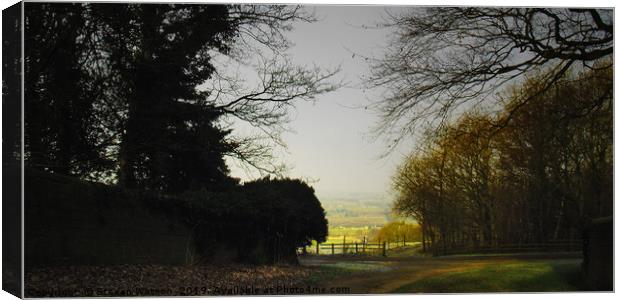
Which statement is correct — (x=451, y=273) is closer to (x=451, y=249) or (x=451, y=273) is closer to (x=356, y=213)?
(x=451, y=249)

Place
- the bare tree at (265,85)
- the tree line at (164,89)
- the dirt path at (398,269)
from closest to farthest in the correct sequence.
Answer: the tree line at (164,89)
the dirt path at (398,269)
the bare tree at (265,85)

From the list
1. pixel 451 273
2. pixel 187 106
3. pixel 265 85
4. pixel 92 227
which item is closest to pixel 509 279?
pixel 451 273

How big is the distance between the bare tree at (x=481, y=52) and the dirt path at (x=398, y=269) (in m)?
1.78

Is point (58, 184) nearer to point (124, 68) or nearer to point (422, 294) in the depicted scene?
point (124, 68)

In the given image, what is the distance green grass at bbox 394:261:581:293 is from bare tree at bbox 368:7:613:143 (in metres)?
2.07

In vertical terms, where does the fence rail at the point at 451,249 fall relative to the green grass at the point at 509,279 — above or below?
above

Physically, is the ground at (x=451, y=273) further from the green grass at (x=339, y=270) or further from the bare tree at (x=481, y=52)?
the bare tree at (x=481, y=52)

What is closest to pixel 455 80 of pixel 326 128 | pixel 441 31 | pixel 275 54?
pixel 441 31

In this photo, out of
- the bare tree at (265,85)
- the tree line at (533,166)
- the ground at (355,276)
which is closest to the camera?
the ground at (355,276)

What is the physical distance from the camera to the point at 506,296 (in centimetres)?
936

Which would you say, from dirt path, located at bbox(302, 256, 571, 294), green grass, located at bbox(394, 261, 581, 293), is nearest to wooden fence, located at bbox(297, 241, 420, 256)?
dirt path, located at bbox(302, 256, 571, 294)

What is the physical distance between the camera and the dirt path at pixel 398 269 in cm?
930

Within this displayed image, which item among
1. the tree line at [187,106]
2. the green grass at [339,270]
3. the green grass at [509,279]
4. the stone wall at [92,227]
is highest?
the tree line at [187,106]

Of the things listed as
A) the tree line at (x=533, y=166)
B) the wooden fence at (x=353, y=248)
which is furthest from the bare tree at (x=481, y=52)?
the wooden fence at (x=353, y=248)
